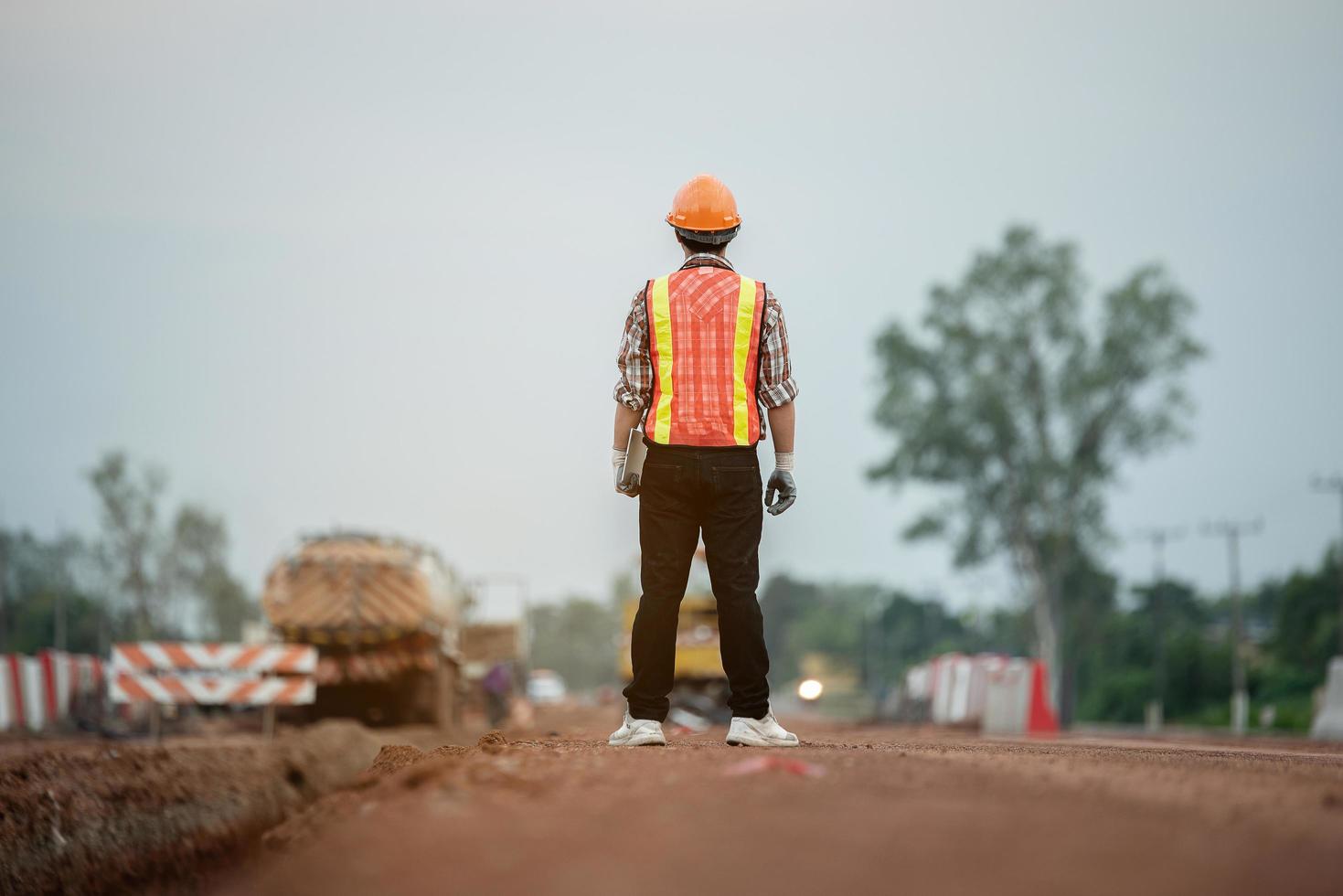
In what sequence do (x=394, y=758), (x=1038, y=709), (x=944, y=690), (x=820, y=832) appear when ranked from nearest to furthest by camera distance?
(x=820, y=832)
(x=394, y=758)
(x=1038, y=709)
(x=944, y=690)

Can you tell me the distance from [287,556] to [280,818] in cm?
1042

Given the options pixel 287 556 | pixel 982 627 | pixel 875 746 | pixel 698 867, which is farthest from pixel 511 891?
pixel 982 627

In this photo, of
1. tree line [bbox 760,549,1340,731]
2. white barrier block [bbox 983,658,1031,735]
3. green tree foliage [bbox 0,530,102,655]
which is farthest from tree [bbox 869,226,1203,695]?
green tree foliage [bbox 0,530,102,655]

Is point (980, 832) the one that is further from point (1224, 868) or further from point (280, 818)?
point (280, 818)

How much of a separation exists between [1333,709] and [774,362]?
1901cm

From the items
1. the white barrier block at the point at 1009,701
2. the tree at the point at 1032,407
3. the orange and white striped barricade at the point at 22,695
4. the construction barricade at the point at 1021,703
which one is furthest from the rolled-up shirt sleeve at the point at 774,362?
the tree at the point at 1032,407

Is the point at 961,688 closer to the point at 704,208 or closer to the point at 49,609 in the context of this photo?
the point at 704,208

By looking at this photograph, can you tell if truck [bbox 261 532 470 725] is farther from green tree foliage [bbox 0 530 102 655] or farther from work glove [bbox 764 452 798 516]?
green tree foliage [bbox 0 530 102 655]

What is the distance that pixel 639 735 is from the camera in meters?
6.68

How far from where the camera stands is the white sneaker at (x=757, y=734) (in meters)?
6.65

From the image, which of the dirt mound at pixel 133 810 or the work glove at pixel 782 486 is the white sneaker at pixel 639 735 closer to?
the work glove at pixel 782 486

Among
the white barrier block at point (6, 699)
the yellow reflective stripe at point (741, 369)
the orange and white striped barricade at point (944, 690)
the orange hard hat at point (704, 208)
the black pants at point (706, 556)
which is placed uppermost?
the orange hard hat at point (704, 208)

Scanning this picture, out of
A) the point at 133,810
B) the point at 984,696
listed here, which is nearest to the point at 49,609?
the point at 984,696

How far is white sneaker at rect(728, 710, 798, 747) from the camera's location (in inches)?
262
